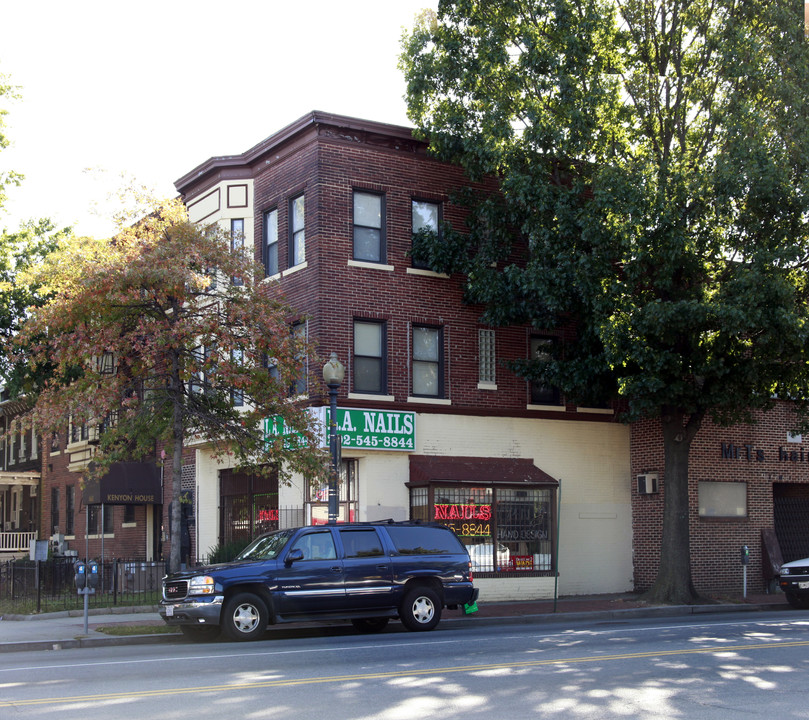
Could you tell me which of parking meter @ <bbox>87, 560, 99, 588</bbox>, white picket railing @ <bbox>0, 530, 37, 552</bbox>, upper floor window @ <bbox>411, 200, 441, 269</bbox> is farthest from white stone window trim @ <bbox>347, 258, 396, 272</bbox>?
white picket railing @ <bbox>0, 530, 37, 552</bbox>

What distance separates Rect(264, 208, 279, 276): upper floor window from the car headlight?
416 inches

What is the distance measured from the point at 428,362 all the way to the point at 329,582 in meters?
8.96

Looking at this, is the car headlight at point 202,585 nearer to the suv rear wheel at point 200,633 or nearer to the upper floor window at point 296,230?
the suv rear wheel at point 200,633

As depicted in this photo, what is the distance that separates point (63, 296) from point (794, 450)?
65.4 ft

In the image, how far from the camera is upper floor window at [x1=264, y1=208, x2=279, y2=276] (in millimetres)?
24938

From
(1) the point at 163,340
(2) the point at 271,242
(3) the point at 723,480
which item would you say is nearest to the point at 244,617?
(1) the point at 163,340

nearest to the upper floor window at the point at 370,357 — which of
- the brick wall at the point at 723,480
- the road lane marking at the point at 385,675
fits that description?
the brick wall at the point at 723,480

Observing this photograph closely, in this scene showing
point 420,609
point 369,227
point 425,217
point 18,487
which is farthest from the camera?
point 18,487

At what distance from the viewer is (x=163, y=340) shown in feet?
57.4

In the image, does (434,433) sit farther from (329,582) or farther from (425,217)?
(329,582)

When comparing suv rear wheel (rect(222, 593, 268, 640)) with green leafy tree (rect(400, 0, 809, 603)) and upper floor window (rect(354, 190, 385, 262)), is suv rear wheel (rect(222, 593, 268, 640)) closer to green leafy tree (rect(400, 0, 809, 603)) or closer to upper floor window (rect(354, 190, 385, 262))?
green leafy tree (rect(400, 0, 809, 603))

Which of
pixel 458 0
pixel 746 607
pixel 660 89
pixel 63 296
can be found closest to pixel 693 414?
pixel 746 607

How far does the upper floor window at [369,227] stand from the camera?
23.8 meters

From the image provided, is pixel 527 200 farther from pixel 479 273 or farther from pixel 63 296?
pixel 63 296
